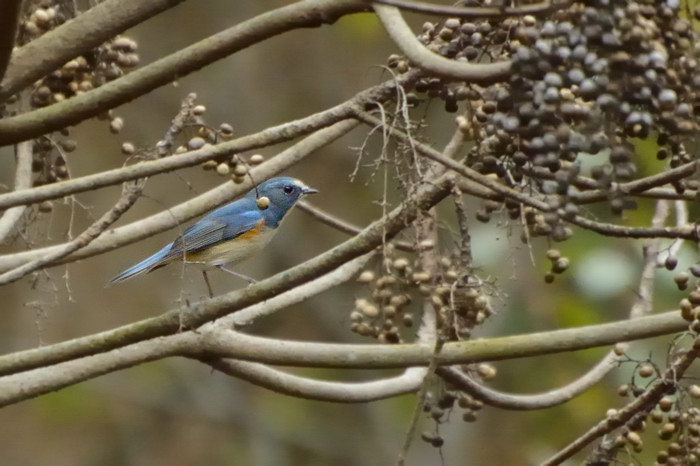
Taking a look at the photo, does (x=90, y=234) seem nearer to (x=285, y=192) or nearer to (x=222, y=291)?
(x=285, y=192)

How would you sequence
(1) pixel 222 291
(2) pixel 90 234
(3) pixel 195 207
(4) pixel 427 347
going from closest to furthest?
(2) pixel 90 234, (4) pixel 427 347, (3) pixel 195 207, (1) pixel 222 291

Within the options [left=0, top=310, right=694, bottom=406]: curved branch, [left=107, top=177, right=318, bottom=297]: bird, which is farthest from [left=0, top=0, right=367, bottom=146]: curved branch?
[left=107, top=177, right=318, bottom=297]: bird

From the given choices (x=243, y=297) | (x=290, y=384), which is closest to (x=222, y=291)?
(x=290, y=384)

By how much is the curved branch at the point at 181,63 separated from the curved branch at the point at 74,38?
5.0 inches

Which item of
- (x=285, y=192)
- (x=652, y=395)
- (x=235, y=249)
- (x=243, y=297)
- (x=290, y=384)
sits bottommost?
(x=652, y=395)

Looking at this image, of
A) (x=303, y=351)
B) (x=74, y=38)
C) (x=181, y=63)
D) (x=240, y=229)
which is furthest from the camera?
(x=240, y=229)

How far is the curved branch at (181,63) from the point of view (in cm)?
316

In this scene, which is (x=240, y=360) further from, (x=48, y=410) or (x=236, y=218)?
(x=48, y=410)

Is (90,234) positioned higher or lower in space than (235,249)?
lower

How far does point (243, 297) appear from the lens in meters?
3.51

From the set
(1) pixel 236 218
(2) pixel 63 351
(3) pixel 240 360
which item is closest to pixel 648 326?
(3) pixel 240 360

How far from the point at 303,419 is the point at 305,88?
2.43 m

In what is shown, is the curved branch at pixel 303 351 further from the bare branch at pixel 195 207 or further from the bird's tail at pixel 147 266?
the bird's tail at pixel 147 266

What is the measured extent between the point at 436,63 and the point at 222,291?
229 inches
